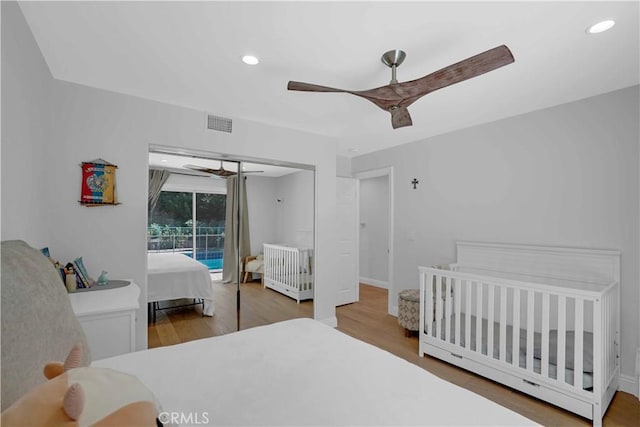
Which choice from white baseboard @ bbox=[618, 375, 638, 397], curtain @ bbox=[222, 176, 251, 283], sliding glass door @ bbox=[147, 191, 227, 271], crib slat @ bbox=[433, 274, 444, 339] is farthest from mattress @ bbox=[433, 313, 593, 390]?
sliding glass door @ bbox=[147, 191, 227, 271]

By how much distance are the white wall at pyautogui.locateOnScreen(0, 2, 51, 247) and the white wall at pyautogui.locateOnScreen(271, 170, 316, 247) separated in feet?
6.82

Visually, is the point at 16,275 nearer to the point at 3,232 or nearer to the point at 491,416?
the point at 3,232

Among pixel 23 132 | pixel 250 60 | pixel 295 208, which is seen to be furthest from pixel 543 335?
pixel 23 132

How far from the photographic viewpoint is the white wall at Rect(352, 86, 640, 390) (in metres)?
2.49

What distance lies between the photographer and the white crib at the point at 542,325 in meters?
2.12

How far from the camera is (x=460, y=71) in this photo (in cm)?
168

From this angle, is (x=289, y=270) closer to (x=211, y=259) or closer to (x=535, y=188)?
(x=211, y=259)

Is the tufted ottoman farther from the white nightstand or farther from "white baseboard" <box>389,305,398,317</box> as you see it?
the white nightstand

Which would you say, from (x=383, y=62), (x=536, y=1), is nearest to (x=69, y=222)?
(x=383, y=62)

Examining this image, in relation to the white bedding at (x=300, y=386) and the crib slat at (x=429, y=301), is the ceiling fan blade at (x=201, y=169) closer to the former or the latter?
the white bedding at (x=300, y=386)

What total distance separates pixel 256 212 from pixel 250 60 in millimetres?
1749

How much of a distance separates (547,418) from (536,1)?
260 cm

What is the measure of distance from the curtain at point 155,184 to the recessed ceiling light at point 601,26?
331 cm

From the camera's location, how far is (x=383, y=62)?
2061 mm
